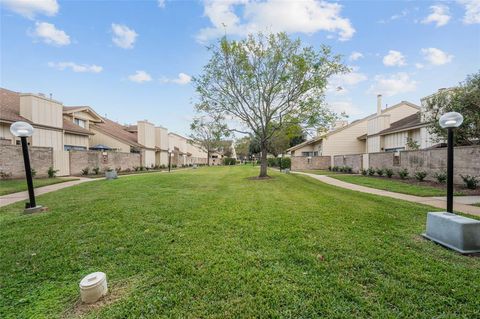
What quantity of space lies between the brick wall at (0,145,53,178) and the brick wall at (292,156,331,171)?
23.6m

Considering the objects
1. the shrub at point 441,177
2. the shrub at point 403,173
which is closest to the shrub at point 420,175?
the shrub at point 441,177

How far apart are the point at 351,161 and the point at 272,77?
1266 centimetres

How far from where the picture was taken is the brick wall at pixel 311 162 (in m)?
27.1

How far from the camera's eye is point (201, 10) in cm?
1205

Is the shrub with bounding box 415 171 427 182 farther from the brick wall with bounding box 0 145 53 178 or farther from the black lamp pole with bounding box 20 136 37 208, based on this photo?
the brick wall with bounding box 0 145 53 178

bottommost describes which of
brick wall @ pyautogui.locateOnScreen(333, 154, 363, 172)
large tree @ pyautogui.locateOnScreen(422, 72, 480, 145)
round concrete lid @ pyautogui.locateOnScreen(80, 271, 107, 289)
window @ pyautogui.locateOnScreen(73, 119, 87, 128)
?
round concrete lid @ pyautogui.locateOnScreen(80, 271, 107, 289)

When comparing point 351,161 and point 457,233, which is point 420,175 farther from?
point 457,233

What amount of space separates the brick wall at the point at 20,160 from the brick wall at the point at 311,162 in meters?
23.6

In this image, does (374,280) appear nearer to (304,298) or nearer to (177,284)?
(304,298)

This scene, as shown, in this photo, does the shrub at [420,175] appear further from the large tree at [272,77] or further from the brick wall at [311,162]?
the brick wall at [311,162]

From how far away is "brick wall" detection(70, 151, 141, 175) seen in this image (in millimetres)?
17469

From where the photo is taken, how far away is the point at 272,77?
1380 centimetres

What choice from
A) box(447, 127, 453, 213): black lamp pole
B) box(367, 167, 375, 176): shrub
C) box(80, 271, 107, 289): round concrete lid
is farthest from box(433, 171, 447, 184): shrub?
box(80, 271, 107, 289): round concrete lid

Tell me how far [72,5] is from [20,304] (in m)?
11.8
